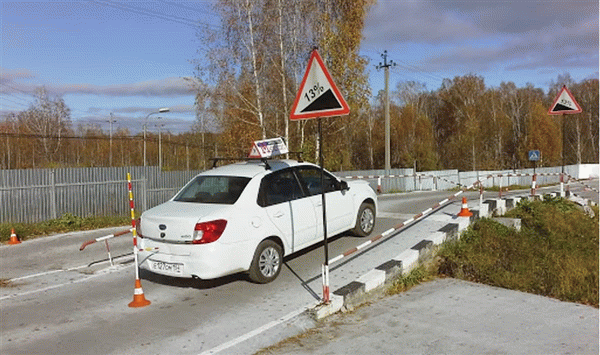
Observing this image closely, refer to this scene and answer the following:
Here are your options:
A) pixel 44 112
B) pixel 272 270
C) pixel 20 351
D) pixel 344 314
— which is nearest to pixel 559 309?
pixel 344 314

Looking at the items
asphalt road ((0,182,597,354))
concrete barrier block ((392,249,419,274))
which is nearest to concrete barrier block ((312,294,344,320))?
asphalt road ((0,182,597,354))

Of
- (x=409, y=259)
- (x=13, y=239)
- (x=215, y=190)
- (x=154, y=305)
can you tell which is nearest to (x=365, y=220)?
(x=409, y=259)

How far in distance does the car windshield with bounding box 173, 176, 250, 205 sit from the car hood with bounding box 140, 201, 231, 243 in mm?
193

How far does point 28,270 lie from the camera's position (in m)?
7.94

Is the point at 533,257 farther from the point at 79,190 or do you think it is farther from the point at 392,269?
the point at 79,190

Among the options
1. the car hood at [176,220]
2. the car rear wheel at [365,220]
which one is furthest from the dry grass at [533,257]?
the car hood at [176,220]

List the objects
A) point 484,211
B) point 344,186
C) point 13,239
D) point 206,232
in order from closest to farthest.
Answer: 1. point 206,232
2. point 344,186
3. point 484,211
4. point 13,239

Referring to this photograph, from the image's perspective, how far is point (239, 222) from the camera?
235 inches

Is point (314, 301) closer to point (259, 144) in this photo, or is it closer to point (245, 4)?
point (259, 144)

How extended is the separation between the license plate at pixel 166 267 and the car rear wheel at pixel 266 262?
957 mm

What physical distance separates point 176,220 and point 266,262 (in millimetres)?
1413

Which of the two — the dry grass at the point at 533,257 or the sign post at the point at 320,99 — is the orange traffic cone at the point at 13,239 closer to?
the sign post at the point at 320,99

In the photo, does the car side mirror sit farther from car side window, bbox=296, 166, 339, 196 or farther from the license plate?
the license plate

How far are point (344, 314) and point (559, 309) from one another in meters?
2.56
